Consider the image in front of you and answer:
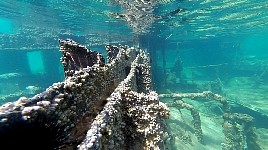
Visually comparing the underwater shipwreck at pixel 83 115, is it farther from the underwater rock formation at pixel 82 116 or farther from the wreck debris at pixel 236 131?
the wreck debris at pixel 236 131

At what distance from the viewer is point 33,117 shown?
67.2 inches

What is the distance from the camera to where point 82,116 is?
265cm

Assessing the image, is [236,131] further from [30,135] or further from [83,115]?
[30,135]

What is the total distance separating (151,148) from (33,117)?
1.44 meters

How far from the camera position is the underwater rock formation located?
1679mm

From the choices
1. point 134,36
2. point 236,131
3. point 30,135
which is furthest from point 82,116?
point 134,36

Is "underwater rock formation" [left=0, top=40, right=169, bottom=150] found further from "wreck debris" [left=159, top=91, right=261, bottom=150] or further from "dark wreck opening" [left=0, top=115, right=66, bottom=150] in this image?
"wreck debris" [left=159, top=91, right=261, bottom=150]

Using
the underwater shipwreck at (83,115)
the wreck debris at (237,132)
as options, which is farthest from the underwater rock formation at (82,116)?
the wreck debris at (237,132)

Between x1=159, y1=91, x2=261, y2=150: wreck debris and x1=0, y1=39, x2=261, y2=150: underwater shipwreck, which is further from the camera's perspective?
x1=159, y1=91, x2=261, y2=150: wreck debris

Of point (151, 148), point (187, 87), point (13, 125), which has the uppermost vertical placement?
point (13, 125)

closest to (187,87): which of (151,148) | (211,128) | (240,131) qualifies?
(211,128)

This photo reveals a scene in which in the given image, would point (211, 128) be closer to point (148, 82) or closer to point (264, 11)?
point (148, 82)

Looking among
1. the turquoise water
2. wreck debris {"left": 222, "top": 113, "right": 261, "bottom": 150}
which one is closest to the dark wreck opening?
the turquoise water

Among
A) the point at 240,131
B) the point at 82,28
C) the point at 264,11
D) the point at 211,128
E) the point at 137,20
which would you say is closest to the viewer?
the point at 240,131
